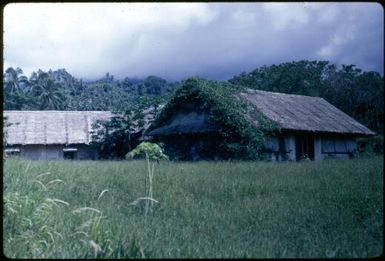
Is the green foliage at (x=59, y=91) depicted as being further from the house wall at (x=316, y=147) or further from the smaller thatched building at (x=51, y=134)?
the house wall at (x=316, y=147)

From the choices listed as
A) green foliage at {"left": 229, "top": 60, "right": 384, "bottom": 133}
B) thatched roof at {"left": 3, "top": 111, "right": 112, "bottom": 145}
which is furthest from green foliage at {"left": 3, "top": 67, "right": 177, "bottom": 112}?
green foliage at {"left": 229, "top": 60, "right": 384, "bottom": 133}

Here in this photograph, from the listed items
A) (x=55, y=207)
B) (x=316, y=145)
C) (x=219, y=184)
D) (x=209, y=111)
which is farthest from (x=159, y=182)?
(x=316, y=145)

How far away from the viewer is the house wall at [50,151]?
25.8 m

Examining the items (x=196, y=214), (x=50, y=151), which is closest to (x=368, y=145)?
(x=50, y=151)

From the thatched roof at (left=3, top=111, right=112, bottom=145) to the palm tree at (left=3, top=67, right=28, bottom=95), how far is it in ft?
53.3

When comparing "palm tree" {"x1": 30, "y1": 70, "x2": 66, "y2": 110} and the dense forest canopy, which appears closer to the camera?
the dense forest canopy

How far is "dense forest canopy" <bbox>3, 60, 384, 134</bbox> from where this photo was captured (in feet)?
81.9

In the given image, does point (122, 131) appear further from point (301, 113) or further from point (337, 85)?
point (337, 85)

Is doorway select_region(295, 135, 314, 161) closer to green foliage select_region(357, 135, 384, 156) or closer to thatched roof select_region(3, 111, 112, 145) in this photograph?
green foliage select_region(357, 135, 384, 156)

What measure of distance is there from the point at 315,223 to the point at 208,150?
12.9m

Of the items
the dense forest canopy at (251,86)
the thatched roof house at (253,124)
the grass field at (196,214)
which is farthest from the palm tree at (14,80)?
the grass field at (196,214)

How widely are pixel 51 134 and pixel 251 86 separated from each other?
15940 millimetres

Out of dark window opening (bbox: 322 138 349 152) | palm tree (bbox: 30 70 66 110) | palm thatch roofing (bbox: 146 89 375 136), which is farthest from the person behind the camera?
palm tree (bbox: 30 70 66 110)

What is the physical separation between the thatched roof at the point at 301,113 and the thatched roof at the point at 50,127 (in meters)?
10.1
